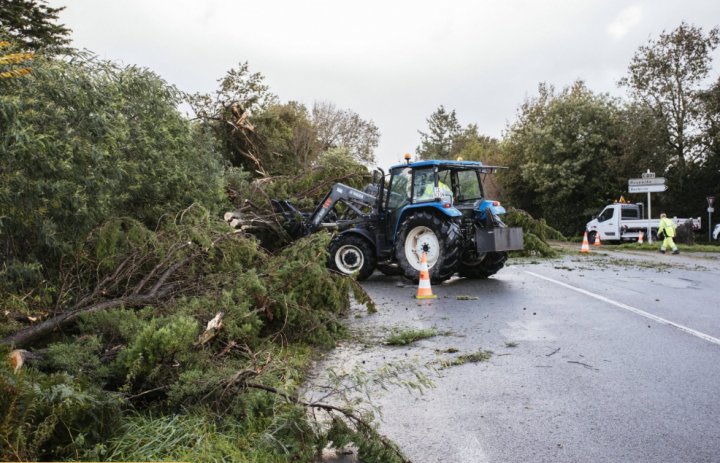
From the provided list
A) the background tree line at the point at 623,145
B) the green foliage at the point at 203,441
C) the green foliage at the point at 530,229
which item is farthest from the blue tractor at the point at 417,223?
the background tree line at the point at 623,145

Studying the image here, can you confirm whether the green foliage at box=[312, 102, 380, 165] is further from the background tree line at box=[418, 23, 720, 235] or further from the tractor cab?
the tractor cab

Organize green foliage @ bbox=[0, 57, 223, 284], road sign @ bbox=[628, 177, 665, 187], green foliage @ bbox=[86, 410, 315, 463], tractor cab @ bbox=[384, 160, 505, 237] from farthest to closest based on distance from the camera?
road sign @ bbox=[628, 177, 665, 187]
tractor cab @ bbox=[384, 160, 505, 237]
green foliage @ bbox=[0, 57, 223, 284]
green foliage @ bbox=[86, 410, 315, 463]

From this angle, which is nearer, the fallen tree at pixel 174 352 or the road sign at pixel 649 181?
the fallen tree at pixel 174 352

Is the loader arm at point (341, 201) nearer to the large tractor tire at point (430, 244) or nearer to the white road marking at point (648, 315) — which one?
the large tractor tire at point (430, 244)

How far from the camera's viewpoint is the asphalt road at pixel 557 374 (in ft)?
11.4

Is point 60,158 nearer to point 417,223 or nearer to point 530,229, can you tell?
point 417,223

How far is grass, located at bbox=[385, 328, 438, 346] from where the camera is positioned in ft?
20.5

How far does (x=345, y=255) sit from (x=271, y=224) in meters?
1.82

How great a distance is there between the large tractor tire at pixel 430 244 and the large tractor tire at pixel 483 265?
1223mm

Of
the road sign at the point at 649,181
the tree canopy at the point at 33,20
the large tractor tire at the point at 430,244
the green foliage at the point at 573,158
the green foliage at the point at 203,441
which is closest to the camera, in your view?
the green foliage at the point at 203,441

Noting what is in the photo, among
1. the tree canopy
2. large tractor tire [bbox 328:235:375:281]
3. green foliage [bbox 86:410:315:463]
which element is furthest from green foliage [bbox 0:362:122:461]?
the tree canopy

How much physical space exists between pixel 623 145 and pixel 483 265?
23505mm

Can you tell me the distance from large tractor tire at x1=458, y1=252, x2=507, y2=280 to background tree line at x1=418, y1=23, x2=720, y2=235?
2255cm

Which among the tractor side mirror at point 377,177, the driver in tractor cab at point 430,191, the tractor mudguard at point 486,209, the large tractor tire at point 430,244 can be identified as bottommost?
the large tractor tire at point 430,244
